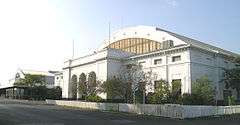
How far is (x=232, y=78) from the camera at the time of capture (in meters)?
50.5

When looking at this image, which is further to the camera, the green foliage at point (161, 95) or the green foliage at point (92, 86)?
the green foliage at point (92, 86)

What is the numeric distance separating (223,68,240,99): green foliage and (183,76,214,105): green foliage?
24.4 ft

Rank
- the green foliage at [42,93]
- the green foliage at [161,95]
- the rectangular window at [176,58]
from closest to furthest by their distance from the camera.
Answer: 1. the green foliage at [161,95]
2. the rectangular window at [176,58]
3. the green foliage at [42,93]

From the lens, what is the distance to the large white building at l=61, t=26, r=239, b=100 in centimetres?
4794

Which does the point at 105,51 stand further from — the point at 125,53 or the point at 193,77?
the point at 193,77

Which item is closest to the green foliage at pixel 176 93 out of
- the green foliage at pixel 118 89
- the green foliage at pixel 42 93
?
the green foliage at pixel 118 89

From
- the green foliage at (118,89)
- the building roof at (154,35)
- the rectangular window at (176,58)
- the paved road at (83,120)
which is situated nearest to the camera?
the paved road at (83,120)

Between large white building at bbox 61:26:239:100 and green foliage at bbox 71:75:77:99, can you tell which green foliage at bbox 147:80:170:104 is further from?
green foliage at bbox 71:75:77:99

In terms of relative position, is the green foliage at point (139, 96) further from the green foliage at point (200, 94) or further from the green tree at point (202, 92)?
the green tree at point (202, 92)

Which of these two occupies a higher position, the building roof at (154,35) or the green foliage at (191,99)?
the building roof at (154,35)

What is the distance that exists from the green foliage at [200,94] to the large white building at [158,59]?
2251 millimetres

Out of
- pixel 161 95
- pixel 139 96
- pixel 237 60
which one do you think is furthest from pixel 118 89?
pixel 237 60

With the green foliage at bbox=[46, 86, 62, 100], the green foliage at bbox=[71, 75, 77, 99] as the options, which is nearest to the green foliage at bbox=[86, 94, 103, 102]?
the green foliage at bbox=[71, 75, 77, 99]

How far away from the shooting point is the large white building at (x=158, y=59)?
47938 millimetres
